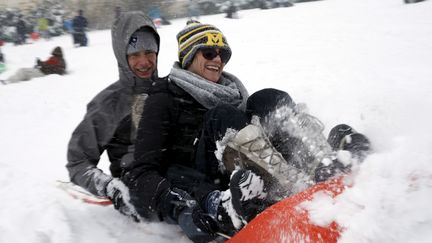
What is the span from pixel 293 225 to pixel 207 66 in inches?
51.8

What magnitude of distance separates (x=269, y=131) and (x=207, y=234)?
61cm

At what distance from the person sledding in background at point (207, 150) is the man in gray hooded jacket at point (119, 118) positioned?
21 centimetres

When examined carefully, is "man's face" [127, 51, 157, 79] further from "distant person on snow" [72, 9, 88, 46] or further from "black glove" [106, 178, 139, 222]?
"distant person on snow" [72, 9, 88, 46]

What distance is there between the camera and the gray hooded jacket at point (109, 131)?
249cm

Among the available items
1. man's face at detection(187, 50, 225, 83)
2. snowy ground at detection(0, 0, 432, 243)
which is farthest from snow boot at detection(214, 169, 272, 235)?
man's face at detection(187, 50, 225, 83)

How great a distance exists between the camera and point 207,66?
2445 millimetres

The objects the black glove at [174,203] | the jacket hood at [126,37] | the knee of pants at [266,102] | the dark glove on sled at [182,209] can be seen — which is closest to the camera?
the dark glove on sled at [182,209]

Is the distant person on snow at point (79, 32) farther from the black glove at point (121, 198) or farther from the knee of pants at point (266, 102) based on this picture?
the knee of pants at point (266, 102)

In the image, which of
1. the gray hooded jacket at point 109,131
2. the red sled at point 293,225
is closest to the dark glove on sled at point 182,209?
the red sled at point 293,225

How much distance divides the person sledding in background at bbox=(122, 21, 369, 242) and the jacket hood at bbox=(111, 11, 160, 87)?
0.41 meters

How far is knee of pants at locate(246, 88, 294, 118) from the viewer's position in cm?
213

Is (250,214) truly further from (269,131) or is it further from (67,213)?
(67,213)

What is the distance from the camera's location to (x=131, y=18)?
286 cm

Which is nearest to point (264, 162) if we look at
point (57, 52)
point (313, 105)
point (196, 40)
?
point (196, 40)
